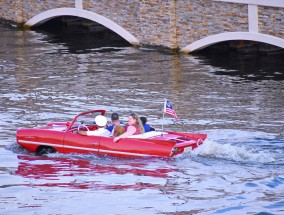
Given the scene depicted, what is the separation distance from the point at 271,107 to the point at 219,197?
31.8 feet

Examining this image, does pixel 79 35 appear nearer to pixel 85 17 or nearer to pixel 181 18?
pixel 85 17

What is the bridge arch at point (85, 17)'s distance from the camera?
3842 centimetres

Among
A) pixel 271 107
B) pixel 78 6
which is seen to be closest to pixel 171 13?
pixel 78 6

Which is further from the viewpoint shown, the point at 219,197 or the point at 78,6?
the point at 78,6

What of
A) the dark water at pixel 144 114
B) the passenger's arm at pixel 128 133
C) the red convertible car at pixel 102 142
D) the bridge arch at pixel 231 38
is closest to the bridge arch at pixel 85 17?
the dark water at pixel 144 114

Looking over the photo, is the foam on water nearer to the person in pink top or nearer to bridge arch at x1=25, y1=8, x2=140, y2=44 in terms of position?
the person in pink top

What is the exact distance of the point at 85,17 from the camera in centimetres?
4016

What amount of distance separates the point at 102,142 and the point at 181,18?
1580cm

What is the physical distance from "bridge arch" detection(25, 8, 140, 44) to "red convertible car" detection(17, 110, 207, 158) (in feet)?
54.1

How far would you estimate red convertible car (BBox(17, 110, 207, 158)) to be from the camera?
20.3 m

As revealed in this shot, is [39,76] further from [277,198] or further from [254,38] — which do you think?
[277,198]

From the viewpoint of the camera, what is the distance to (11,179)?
Answer: 780 inches

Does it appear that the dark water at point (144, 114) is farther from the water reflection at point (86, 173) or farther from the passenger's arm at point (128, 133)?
the passenger's arm at point (128, 133)

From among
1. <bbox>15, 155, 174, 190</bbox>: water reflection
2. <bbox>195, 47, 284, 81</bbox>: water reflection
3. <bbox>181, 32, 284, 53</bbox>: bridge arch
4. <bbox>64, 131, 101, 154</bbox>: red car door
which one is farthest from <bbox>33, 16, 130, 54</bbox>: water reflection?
<bbox>15, 155, 174, 190</bbox>: water reflection
